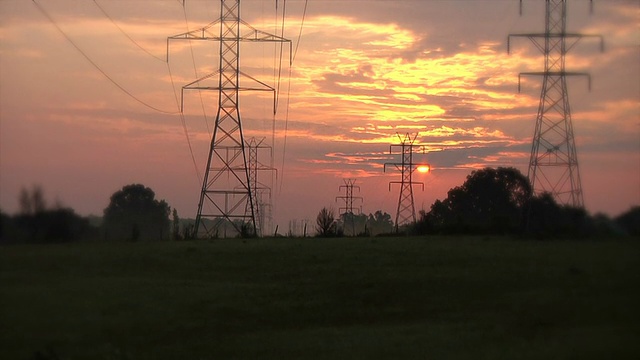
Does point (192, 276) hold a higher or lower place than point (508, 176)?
lower

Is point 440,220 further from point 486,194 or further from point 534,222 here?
point 486,194

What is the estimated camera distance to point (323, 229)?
66.6 m

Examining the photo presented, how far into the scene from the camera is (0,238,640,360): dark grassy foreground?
2538 centimetres

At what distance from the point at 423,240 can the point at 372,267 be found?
43.0 ft

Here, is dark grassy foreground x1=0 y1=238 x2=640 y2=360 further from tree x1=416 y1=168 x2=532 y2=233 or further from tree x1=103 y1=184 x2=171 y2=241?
tree x1=416 y1=168 x2=532 y2=233

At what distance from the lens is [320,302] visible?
32.9m

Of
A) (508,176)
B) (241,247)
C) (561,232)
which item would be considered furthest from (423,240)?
(508,176)

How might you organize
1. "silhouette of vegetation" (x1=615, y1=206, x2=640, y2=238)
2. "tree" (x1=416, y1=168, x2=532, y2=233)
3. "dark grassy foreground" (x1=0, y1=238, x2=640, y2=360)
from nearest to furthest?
"dark grassy foreground" (x1=0, y1=238, x2=640, y2=360)
"silhouette of vegetation" (x1=615, y1=206, x2=640, y2=238)
"tree" (x1=416, y1=168, x2=532, y2=233)

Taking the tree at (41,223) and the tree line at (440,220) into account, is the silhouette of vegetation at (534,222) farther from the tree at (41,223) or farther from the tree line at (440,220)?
the tree at (41,223)

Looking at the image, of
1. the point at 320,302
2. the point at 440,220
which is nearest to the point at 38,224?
the point at 320,302

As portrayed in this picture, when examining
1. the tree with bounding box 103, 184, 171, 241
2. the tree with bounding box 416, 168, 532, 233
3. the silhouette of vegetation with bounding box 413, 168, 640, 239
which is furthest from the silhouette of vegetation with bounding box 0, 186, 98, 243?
the tree with bounding box 416, 168, 532, 233

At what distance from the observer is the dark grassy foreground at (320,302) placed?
2538 centimetres

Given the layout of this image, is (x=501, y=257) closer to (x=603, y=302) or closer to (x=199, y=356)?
(x=603, y=302)

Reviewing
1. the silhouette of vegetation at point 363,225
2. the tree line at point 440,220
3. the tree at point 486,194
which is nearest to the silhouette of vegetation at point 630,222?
the tree line at point 440,220
